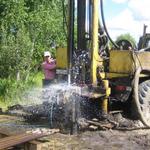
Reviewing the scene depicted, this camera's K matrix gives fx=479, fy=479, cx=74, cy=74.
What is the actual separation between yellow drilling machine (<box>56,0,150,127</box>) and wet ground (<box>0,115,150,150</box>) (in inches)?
26.7

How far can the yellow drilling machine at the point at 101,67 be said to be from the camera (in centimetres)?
950

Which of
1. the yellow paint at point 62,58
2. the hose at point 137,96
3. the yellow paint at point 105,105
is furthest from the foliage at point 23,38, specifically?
the hose at point 137,96

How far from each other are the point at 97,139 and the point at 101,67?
178 cm

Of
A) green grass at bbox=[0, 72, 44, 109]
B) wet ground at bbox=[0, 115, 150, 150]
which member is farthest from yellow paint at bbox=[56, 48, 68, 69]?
green grass at bbox=[0, 72, 44, 109]

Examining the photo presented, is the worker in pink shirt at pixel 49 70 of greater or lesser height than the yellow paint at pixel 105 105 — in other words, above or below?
above

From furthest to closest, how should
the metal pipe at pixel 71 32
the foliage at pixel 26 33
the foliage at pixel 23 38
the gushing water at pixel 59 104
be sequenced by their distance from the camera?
the foliage at pixel 26 33 → the foliage at pixel 23 38 → the metal pipe at pixel 71 32 → the gushing water at pixel 59 104

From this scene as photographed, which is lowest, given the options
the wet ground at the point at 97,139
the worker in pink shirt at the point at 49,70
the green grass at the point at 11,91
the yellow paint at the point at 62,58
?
the wet ground at the point at 97,139

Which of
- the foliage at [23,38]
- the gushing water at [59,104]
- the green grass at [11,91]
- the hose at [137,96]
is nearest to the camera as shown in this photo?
the gushing water at [59,104]

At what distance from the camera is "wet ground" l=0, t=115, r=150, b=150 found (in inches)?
316

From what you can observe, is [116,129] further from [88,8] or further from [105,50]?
[88,8]

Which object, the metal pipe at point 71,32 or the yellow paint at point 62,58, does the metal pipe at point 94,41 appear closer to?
the metal pipe at point 71,32

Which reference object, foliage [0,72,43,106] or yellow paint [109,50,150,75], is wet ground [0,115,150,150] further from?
foliage [0,72,43,106]

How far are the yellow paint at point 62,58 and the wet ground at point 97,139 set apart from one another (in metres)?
1.51

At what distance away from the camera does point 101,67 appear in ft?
32.1
